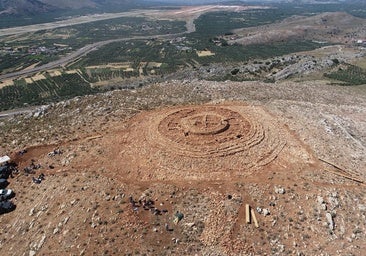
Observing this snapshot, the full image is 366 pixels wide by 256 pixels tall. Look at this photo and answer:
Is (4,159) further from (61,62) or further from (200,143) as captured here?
(61,62)

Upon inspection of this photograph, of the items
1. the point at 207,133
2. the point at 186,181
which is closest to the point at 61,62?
the point at 207,133

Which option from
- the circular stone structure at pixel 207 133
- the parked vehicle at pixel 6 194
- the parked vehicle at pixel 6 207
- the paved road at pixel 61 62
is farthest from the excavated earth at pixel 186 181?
the paved road at pixel 61 62

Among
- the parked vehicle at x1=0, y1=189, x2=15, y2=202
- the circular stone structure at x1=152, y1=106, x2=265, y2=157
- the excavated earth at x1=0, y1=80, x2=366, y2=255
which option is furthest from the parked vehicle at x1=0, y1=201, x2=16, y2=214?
the circular stone structure at x1=152, y1=106, x2=265, y2=157

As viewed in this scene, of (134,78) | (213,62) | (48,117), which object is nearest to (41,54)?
(134,78)

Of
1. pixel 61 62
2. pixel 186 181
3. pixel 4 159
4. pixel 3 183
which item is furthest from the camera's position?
pixel 61 62

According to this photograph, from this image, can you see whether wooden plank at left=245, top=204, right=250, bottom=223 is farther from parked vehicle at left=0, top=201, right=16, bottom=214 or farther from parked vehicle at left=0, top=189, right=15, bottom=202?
parked vehicle at left=0, top=189, right=15, bottom=202

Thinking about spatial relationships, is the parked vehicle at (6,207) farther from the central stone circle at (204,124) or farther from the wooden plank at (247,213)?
the wooden plank at (247,213)

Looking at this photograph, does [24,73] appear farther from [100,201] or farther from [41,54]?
[100,201]

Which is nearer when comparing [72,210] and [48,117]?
[72,210]
